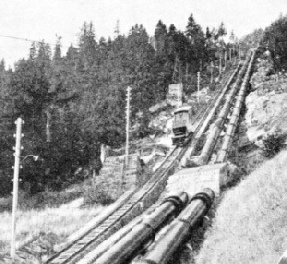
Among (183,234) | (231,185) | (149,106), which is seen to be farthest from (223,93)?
(183,234)

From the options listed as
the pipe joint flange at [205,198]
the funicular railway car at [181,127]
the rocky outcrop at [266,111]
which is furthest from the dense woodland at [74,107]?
the pipe joint flange at [205,198]

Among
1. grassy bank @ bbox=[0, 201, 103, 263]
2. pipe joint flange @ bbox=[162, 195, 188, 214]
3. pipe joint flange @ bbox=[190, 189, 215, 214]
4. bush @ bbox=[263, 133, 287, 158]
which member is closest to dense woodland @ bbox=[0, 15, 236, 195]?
grassy bank @ bbox=[0, 201, 103, 263]

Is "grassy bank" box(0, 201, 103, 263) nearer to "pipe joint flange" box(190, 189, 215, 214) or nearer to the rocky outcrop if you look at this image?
"pipe joint flange" box(190, 189, 215, 214)

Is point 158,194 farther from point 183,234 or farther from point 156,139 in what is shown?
point 156,139

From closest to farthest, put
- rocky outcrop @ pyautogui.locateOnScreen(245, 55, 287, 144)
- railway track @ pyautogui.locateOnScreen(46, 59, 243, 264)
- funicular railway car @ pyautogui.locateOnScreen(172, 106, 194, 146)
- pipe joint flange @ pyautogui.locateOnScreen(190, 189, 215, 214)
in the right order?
pipe joint flange @ pyautogui.locateOnScreen(190, 189, 215, 214) < railway track @ pyautogui.locateOnScreen(46, 59, 243, 264) < rocky outcrop @ pyautogui.locateOnScreen(245, 55, 287, 144) < funicular railway car @ pyautogui.locateOnScreen(172, 106, 194, 146)

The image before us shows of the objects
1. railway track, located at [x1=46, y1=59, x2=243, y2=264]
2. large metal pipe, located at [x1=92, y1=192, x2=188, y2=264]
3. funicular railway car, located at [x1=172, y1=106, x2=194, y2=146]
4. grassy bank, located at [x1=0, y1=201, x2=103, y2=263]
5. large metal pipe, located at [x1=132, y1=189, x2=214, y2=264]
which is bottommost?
grassy bank, located at [x1=0, y1=201, x2=103, y2=263]

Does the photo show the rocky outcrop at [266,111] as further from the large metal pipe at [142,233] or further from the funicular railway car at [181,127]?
the large metal pipe at [142,233]
